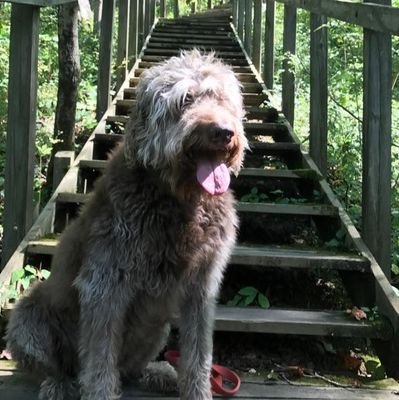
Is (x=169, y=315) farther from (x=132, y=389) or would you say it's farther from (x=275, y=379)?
(x=275, y=379)

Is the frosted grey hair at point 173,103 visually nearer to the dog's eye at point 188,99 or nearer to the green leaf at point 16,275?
the dog's eye at point 188,99

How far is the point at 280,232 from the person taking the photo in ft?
17.0

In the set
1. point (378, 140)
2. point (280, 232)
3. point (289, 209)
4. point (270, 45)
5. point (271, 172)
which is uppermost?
point (270, 45)

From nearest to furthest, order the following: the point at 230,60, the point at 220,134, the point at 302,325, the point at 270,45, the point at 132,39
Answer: the point at 220,134, the point at 302,325, the point at 270,45, the point at 132,39, the point at 230,60

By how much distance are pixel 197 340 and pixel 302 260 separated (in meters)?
1.37

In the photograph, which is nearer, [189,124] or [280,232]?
[189,124]

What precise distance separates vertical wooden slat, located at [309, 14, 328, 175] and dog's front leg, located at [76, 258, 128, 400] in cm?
318

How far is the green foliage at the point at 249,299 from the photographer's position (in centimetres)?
417

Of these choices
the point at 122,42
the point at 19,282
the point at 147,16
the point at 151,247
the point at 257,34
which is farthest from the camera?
the point at 147,16

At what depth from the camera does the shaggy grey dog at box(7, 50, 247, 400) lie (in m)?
2.81

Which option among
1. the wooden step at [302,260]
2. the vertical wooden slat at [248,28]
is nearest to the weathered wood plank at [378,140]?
the wooden step at [302,260]

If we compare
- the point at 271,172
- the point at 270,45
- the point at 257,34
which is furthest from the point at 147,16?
the point at 271,172

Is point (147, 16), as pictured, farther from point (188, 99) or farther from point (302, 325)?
point (188, 99)

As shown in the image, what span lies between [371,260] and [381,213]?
12.4 inches
